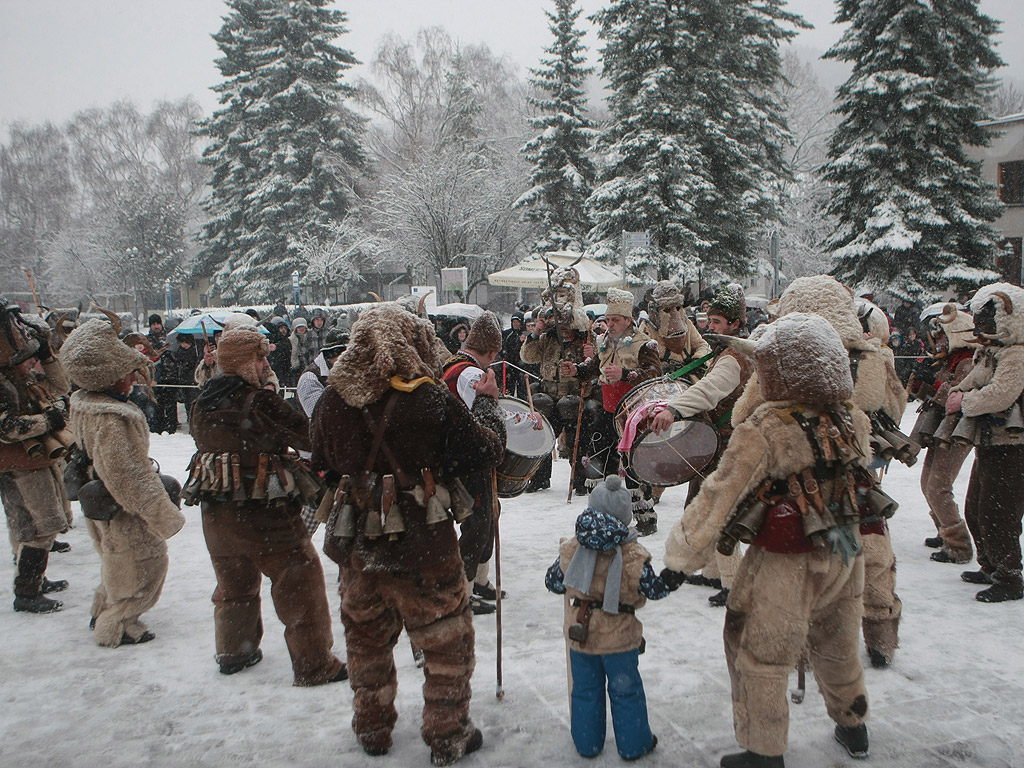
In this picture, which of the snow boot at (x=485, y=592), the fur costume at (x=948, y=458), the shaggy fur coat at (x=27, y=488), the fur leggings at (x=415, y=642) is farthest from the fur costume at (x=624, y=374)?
the shaggy fur coat at (x=27, y=488)

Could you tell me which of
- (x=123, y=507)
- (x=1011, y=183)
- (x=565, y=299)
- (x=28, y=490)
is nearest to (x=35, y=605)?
(x=28, y=490)

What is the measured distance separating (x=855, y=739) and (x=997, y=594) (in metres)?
2.46

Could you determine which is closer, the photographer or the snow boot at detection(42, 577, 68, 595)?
the photographer

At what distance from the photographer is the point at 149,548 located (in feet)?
15.3

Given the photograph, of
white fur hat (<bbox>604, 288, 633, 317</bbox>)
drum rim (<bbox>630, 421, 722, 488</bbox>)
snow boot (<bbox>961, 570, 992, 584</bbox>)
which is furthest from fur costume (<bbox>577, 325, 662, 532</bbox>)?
snow boot (<bbox>961, 570, 992, 584</bbox>)

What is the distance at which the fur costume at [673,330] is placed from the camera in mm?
7152

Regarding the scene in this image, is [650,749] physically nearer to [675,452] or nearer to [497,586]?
[497,586]

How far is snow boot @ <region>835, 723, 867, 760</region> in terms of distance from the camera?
3234 mm

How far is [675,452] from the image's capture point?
4.59 metres

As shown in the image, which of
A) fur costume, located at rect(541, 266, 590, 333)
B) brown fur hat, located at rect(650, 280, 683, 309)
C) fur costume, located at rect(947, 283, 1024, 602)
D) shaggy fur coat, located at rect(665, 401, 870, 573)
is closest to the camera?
shaggy fur coat, located at rect(665, 401, 870, 573)

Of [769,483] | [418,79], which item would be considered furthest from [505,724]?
[418,79]

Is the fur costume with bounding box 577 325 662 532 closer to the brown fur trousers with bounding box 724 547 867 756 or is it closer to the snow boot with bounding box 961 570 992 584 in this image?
the snow boot with bounding box 961 570 992 584

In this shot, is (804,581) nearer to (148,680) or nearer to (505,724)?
(505,724)

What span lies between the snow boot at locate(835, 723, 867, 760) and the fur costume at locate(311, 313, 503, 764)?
1.66 meters
